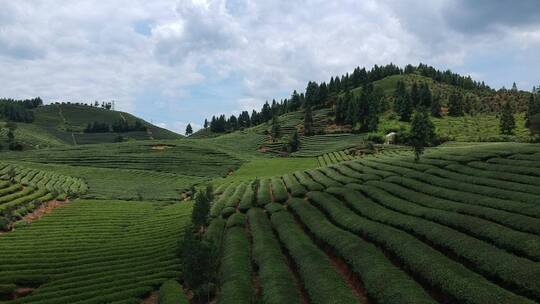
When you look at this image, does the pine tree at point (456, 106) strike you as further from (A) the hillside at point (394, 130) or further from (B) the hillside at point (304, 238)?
(B) the hillside at point (304, 238)

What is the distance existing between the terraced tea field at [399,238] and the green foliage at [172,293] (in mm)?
3388

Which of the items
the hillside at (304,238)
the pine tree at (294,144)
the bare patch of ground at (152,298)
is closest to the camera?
the hillside at (304,238)

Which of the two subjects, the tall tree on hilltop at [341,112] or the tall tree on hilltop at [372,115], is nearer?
the tall tree on hilltop at [372,115]

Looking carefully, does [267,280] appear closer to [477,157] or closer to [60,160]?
[477,157]

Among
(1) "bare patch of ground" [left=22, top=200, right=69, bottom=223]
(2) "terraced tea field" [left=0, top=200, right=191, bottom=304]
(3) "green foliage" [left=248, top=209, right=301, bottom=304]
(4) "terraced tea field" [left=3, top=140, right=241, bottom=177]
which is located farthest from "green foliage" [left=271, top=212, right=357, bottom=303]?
(4) "terraced tea field" [left=3, top=140, right=241, bottom=177]

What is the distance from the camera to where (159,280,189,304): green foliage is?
35.4 m

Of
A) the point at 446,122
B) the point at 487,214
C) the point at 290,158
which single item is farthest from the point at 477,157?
the point at 446,122

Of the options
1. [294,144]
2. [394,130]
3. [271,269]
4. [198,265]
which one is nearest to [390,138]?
[394,130]

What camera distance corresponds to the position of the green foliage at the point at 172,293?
35.4 meters

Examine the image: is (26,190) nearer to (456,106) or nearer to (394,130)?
(394,130)

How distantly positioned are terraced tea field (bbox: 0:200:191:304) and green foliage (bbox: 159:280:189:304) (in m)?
1.35

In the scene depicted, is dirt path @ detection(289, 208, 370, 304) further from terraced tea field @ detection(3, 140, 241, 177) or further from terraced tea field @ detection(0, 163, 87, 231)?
terraced tea field @ detection(3, 140, 241, 177)

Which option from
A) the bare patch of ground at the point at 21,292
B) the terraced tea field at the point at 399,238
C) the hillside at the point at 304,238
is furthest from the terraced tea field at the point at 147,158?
the bare patch of ground at the point at 21,292

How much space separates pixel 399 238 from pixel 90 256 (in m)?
33.5
